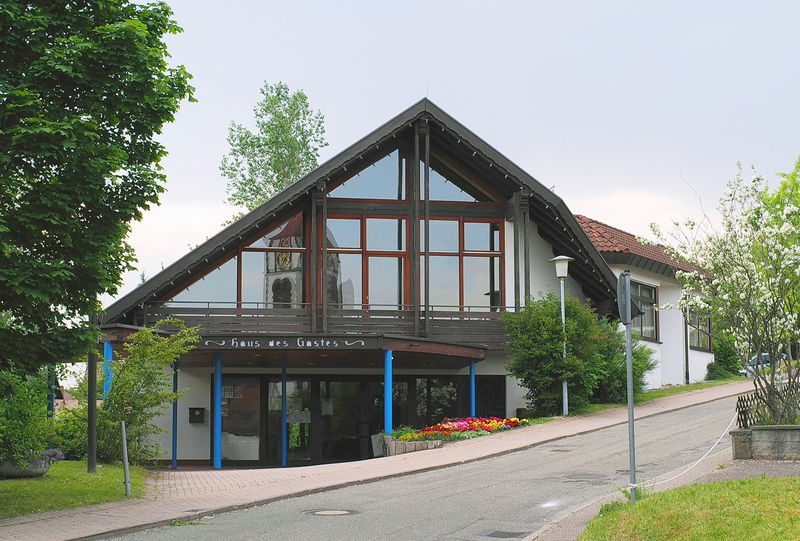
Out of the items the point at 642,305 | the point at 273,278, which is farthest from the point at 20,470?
the point at 642,305

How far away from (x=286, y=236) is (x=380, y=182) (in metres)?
3.01

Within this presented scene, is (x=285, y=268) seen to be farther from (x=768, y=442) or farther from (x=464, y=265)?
(x=768, y=442)

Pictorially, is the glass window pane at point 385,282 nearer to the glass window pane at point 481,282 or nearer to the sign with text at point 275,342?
the glass window pane at point 481,282

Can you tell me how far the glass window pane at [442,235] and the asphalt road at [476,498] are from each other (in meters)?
8.14

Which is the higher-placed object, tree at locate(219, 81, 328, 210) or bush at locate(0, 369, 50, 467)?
tree at locate(219, 81, 328, 210)

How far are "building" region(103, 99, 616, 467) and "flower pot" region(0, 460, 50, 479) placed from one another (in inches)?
307

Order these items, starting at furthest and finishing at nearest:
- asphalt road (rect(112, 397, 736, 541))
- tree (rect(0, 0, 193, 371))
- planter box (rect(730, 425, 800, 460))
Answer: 1. planter box (rect(730, 425, 800, 460))
2. tree (rect(0, 0, 193, 371))
3. asphalt road (rect(112, 397, 736, 541))

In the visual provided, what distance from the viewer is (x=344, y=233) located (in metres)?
26.4

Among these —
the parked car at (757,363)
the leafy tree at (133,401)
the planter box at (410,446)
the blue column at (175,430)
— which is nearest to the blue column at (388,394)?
the planter box at (410,446)

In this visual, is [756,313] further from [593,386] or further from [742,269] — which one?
[593,386]

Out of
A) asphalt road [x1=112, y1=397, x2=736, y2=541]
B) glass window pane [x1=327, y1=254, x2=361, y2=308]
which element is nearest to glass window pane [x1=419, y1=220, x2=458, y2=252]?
glass window pane [x1=327, y1=254, x2=361, y2=308]

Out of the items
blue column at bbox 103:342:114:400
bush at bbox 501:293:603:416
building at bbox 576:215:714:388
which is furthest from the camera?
building at bbox 576:215:714:388

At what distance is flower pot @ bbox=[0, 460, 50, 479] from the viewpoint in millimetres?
15789

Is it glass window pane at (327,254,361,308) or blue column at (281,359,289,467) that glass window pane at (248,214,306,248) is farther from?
blue column at (281,359,289,467)
